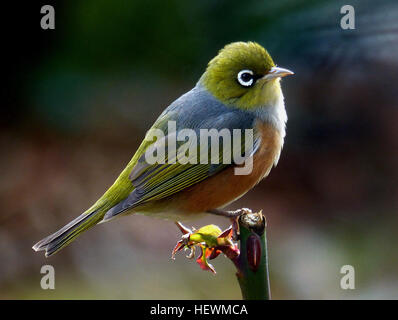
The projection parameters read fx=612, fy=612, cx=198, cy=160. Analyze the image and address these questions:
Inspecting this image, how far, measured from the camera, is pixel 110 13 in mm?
5879

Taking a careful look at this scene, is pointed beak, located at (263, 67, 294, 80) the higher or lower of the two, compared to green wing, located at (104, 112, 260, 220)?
higher

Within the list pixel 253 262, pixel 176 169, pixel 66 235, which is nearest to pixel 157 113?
pixel 176 169

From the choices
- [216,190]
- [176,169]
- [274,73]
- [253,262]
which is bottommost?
[253,262]

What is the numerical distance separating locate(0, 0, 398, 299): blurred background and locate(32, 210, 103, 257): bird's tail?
71.3 inches

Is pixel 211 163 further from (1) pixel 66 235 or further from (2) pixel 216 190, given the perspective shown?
(1) pixel 66 235

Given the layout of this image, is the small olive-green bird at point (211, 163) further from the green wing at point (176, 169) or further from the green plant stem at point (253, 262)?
the green plant stem at point (253, 262)

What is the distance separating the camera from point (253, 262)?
233 cm

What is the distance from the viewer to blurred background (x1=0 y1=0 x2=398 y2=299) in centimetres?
539

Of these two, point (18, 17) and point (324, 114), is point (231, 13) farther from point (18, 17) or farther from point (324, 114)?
point (18, 17)

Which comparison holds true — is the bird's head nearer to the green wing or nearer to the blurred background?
the green wing

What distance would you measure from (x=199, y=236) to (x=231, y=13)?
361 cm

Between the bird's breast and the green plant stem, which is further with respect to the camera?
the bird's breast

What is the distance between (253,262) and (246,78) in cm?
160

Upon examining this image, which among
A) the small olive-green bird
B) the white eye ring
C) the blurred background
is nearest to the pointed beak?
the small olive-green bird
